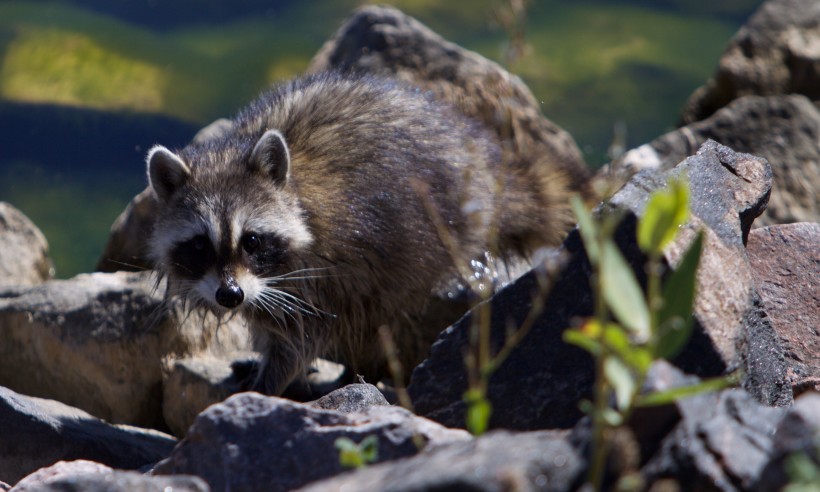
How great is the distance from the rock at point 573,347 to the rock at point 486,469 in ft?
2.61

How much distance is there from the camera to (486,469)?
1.92 meters

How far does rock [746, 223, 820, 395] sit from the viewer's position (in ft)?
11.6

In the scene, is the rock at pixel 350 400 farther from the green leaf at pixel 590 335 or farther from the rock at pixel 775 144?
Answer: the rock at pixel 775 144

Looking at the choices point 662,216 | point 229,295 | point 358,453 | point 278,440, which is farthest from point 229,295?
point 662,216

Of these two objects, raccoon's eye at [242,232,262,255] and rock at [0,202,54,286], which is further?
rock at [0,202,54,286]

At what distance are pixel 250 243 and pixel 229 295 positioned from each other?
31 cm

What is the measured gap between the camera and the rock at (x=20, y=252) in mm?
5738

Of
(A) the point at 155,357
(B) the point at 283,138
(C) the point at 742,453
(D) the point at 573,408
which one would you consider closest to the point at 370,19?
(B) the point at 283,138

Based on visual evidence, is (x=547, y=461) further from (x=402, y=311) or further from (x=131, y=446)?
(x=402, y=311)

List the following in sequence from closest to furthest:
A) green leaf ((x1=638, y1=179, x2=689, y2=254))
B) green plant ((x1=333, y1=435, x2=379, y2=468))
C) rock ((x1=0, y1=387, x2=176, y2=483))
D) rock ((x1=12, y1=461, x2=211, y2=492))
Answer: green leaf ((x1=638, y1=179, x2=689, y2=254))
green plant ((x1=333, y1=435, x2=379, y2=468))
rock ((x1=12, y1=461, x2=211, y2=492))
rock ((x1=0, y1=387, x2=176, y2=483))

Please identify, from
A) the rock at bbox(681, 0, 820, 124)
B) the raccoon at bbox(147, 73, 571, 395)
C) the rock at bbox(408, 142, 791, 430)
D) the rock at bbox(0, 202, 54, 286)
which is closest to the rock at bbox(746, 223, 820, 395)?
the rock at bbox(408, 142, 791, 430)

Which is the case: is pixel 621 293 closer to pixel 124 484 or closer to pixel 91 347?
pixel 124 484

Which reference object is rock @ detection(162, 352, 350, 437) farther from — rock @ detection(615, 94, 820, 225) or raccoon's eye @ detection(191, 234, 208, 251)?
rock @ detection(615, 94, 820, 225)

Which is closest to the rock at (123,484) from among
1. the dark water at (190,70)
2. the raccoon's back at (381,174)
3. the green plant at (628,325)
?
the green plant at (628,325)
